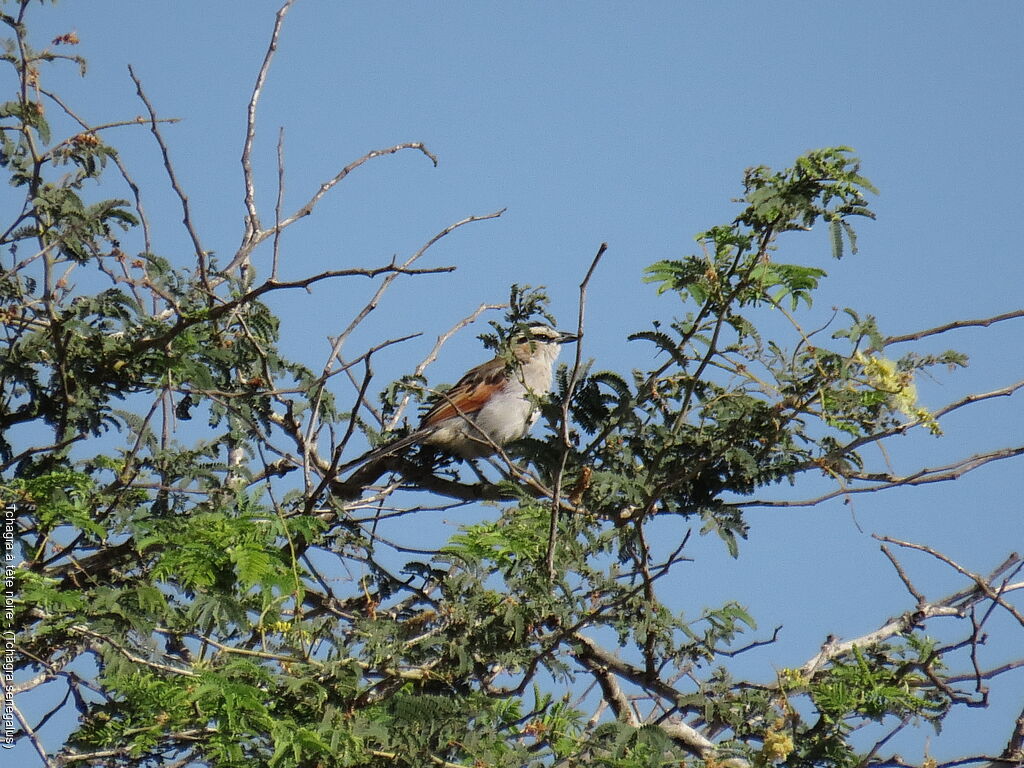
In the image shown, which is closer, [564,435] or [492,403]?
[564,435]

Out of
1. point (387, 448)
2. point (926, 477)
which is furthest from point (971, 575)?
point (387, 448)

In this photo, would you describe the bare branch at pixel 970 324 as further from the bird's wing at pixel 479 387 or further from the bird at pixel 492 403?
the bird's wing at pixel 479 387

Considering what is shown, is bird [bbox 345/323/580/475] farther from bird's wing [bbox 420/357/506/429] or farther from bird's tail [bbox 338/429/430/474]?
bird's tail [bbox 338/429/430/474]

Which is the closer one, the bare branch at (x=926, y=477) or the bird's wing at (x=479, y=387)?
the bare branch at (x=926, y=477)

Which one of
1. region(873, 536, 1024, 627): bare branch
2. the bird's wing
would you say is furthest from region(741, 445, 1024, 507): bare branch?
the bird's wing

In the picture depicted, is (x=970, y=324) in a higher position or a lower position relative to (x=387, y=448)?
lower

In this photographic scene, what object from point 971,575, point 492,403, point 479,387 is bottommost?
point 971,575

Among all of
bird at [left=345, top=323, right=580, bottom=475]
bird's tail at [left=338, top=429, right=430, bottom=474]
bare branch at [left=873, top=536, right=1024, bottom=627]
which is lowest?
bare branch at [left=873, top=536, right=1024, bottom=627]

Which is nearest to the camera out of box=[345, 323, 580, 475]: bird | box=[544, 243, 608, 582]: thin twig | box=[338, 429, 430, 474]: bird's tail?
box=[544, 243, 608, 582]: thin twig

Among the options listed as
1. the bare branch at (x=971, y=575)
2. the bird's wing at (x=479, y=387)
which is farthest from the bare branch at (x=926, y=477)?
the bird's wing at (x=479, y=387)

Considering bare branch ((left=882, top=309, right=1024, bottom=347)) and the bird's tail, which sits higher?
the bird's tail

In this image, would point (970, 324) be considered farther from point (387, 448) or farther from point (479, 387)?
point (479, 387)

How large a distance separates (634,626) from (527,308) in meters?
1.41

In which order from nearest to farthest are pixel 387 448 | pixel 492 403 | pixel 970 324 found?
pixel 970 324
pixel 387 448
pixel 492 403
